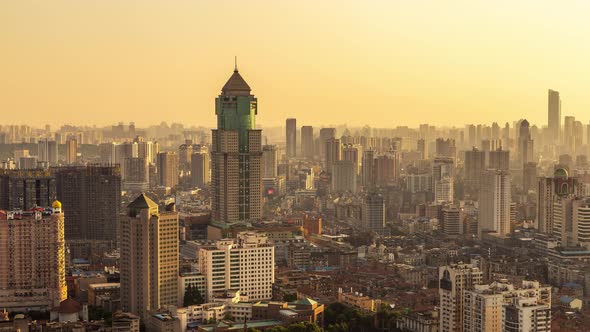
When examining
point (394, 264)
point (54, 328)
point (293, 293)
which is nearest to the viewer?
point (54, 328)

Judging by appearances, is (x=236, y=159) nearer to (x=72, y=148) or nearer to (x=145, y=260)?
(x=145, y=260)

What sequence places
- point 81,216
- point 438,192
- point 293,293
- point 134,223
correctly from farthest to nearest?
1. point 438,192
2. point 81,216
3. point 293,293
4. point 134,223

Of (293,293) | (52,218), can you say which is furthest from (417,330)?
(52,218)

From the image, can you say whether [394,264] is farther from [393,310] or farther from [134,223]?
[134,223]

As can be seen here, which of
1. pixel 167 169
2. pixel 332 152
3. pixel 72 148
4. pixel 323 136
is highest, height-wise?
pixel 323 136

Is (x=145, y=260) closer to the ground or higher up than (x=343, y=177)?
closer to the ground

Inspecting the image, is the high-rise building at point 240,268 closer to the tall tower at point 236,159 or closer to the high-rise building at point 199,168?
the tall tower at point 236,159

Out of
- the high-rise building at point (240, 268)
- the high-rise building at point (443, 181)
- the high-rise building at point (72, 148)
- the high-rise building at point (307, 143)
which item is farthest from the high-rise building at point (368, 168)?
the high-rise building at point (240, 268)

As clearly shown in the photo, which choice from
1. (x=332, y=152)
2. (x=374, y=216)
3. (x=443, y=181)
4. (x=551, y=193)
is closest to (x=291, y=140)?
(x=332, y=152)
